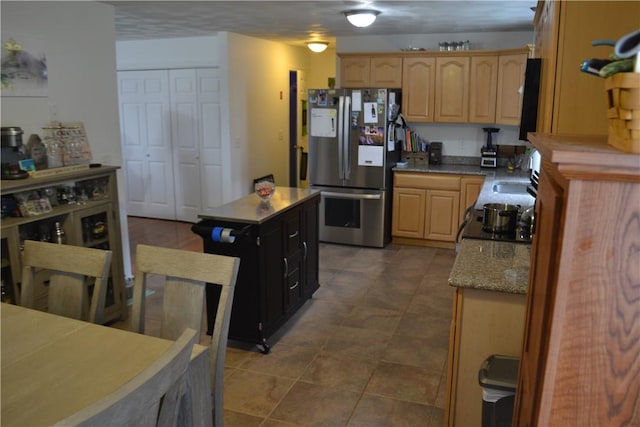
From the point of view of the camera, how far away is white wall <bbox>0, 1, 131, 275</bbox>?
3.32m

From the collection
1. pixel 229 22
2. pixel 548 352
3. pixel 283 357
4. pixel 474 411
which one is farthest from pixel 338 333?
pixel 229 22

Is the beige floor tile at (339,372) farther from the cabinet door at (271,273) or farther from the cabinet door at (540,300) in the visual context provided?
the cabinet door at (540,300)

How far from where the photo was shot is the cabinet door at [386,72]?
5.69 metres

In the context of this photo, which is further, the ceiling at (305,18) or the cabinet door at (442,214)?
the cabinet door at (442,214)

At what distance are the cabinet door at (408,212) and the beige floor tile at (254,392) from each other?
3054mm

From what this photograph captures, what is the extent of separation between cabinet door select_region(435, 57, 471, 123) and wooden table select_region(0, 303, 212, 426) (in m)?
4.60

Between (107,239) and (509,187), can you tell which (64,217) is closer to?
(107,239)

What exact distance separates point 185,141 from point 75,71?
111 inches

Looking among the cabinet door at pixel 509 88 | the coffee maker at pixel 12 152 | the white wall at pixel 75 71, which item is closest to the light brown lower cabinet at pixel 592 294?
the coffee maker at pixel 12 152

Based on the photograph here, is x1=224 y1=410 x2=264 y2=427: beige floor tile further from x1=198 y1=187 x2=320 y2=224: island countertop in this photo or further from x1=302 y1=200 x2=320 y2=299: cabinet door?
x1=302 y1=200 x2=320 y2=299: cabinet door

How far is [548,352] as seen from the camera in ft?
2.96

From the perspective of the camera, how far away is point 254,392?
2850 mm

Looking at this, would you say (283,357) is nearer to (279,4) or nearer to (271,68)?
(279,4)

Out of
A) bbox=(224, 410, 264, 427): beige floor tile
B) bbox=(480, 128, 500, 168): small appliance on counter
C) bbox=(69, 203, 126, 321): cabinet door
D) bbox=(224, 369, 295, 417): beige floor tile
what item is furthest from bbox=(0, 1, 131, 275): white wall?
bbox=(480, 128, 500, 168): small appliance on counter
